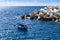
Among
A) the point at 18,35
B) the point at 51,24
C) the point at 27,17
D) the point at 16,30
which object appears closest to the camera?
the point at 18,35

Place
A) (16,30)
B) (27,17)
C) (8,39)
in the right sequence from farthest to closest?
(27,17), (16,30), (8,39)

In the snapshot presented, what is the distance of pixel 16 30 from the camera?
120 m

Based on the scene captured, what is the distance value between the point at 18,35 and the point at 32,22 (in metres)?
34.7

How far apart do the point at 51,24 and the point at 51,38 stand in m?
30.8

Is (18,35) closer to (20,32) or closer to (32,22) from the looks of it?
(20,32)

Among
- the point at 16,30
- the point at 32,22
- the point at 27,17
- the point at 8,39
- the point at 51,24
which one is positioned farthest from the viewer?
the point at 27,17

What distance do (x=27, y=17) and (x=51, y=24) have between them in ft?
90.7

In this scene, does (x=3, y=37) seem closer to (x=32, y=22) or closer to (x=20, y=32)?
(x=20, y=32)

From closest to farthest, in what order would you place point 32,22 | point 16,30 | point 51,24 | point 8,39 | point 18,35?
point 8,39 < point 18,35 < point 16,30 < point 51,24 < point 32,22

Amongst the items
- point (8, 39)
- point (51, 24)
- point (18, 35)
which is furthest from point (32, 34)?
point (51, 24)

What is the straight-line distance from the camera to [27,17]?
519ft

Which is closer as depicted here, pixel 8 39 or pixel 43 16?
pixel 8 39

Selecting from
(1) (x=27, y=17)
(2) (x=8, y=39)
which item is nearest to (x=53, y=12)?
(1) (x=27, y=17)

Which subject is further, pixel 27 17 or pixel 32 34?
pixel 27 17
